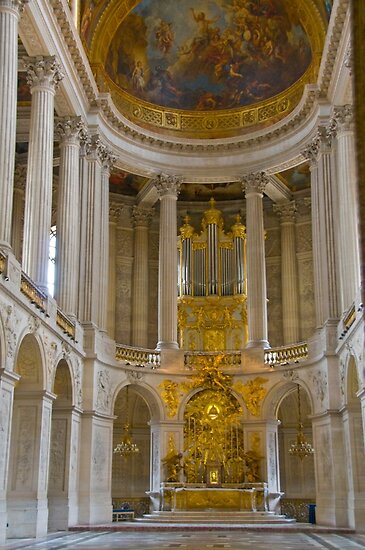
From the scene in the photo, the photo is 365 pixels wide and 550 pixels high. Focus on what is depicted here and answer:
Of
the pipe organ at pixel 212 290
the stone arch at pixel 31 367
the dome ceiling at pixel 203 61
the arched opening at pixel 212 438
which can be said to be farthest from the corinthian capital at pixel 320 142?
the stone arch at pixel 31 367

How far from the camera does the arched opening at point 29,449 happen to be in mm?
21594

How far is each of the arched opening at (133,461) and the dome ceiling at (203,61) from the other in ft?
41.3

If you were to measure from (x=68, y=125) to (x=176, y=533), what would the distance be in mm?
14895

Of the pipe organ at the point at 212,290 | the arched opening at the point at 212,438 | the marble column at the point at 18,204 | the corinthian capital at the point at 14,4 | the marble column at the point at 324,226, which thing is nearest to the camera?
the corinthian capital at the point at 14,4

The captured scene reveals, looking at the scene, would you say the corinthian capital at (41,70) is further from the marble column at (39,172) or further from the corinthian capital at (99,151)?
the corinthian capital at (99,151)

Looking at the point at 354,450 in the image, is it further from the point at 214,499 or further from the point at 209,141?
the point at 209,141

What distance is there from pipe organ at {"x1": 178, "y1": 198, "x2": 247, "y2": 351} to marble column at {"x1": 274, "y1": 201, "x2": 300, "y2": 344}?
2246 millimetres

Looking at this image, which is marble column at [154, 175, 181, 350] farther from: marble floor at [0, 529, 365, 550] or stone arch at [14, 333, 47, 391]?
stone arch at [14, 333, 47, 391]

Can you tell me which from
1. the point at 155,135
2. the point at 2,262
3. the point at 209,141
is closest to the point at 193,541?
the point at 2,262

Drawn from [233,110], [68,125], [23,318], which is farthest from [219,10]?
[23,318]

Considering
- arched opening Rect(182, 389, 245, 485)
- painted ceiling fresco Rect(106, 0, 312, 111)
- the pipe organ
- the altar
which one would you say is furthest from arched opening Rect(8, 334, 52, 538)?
painted ceiling fresco Rect(106, 0, 312, 111)

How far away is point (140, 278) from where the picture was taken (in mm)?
37125

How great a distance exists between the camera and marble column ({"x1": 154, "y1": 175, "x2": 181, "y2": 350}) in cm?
3275

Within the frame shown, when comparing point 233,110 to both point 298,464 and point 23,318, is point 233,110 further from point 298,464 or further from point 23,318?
point 23,318
